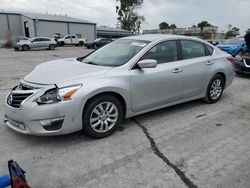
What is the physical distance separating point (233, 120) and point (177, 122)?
1078 millimetres

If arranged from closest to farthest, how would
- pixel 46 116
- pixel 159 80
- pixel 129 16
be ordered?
pixel 46 116 < pixel 159 80 < pixel 129 16

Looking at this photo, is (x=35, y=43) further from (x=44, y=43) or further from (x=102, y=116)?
(x=102, y=116)

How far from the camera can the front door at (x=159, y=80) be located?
3746 millimetres

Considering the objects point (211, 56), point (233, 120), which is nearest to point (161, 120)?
point (233, 120)

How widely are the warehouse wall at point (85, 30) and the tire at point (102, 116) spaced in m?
38.5

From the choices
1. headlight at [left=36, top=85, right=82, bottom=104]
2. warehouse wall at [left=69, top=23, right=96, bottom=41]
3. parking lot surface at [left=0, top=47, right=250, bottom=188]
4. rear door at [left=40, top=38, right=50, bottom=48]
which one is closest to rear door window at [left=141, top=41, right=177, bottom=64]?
parking lot surface at [left=0, top=47, right=250, bottom=188]

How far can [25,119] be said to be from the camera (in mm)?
3059

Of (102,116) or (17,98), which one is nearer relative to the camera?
(17,98)

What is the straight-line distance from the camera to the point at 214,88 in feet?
16.8

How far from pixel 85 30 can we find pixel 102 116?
1572 inches

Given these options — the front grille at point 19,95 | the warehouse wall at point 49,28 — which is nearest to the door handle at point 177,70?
the front grille at point 19,95

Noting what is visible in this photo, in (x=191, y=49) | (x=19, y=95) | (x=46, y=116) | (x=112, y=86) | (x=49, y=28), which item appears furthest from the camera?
(x=49, y=28)

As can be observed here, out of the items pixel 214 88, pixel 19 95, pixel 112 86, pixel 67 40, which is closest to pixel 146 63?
pixel 112 86

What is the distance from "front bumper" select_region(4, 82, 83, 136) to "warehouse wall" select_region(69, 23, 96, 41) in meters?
38.8
